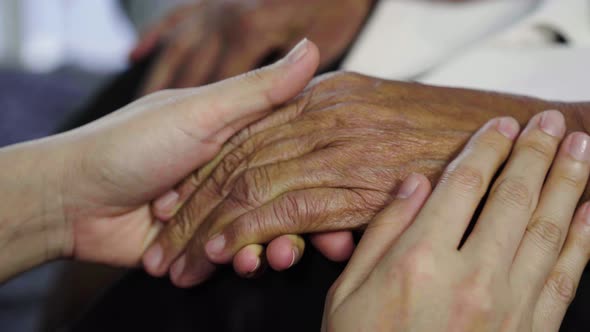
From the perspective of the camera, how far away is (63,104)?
229 centimetres

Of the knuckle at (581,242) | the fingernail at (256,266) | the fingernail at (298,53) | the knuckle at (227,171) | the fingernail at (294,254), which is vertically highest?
the fingernail at (298,53)

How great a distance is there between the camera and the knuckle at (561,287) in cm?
64

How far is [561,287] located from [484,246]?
11 cm

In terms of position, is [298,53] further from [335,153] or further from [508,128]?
[508,128]

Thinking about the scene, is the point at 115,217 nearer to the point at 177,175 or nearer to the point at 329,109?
the point at 177,175

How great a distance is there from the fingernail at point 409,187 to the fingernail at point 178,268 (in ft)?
1.06

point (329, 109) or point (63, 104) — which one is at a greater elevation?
point (329, 109)

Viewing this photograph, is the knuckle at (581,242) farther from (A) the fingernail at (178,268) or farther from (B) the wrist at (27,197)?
(B) the wrist at (27,197)

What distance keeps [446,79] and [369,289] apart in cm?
51

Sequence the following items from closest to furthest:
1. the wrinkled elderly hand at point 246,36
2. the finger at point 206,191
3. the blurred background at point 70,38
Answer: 1. the finger at point 206,191
2. the wrinkled elderly hand at point 246,36
3. the blurred background at point 70,38

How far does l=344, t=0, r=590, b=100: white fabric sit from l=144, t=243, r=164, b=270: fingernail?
484 millimetres

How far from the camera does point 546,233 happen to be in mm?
650

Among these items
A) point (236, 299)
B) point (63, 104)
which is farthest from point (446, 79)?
point (63, 104)

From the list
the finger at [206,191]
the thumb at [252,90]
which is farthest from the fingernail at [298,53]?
the finger at [206,191]
